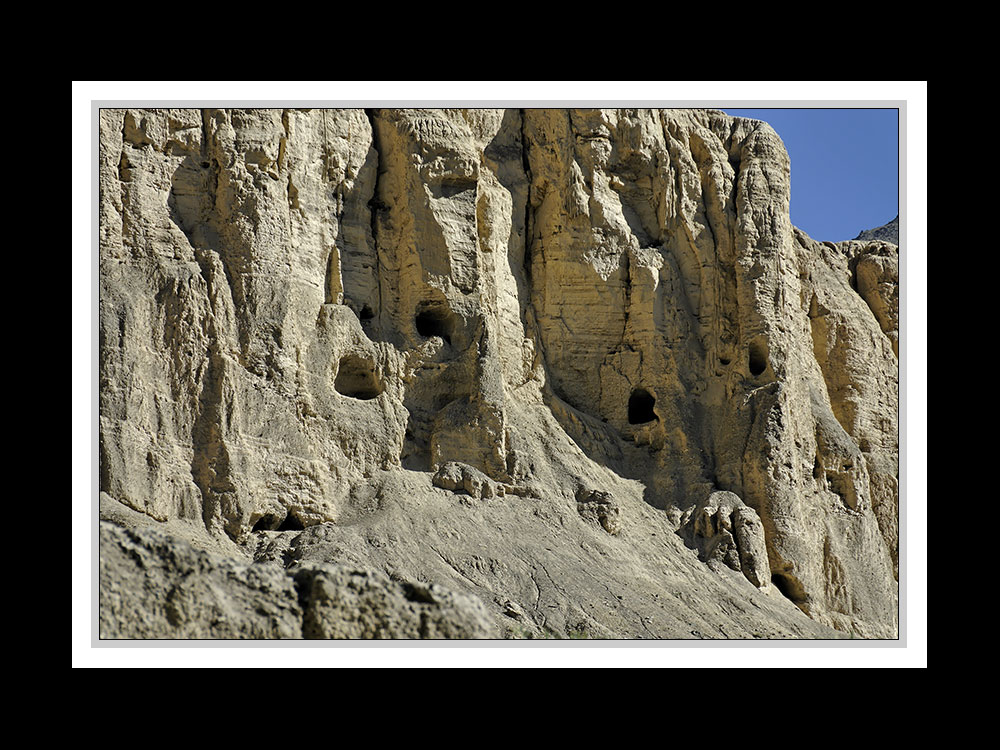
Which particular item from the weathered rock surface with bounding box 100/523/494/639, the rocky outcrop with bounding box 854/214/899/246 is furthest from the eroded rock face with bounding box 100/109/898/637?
the weathered rock surface with bounding box 100/523/494/639

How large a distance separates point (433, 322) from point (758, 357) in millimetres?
7585

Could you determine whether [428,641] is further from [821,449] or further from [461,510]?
[821,449]

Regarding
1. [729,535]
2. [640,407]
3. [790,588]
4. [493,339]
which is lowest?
[790,588]

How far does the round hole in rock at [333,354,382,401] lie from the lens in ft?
96.1

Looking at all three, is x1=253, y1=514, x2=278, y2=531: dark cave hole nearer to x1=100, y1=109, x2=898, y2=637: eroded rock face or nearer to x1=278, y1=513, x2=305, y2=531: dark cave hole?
x1=100, y1=109, x2=898, y2=637: eroded rock face

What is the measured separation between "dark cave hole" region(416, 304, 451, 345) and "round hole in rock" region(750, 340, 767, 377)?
7.20m

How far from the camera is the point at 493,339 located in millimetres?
30250

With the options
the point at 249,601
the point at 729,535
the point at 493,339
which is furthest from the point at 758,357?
the point at 249,601

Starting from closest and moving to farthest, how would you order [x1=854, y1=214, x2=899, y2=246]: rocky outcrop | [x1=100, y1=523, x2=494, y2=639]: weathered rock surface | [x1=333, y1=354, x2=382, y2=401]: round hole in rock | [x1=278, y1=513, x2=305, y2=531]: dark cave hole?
[x1=100, y1=523, x2=494, y2=639]: weathered rock surface
[x1=278, y1=513, x2=305, y2=531]: dark cave hole
[x1=333, y1=354, x2=382, y2=401]: round hole in rock
[x1=854, y1=214, x2=899, y2=246]: rocky outcrop

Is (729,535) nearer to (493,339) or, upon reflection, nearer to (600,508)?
(600,508)

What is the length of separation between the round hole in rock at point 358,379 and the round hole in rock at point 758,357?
883cm

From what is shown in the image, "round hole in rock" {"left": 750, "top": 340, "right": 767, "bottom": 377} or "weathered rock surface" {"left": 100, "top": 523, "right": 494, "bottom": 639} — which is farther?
"round hole in rock" {"left": 750, "top": 340, "right": 767, "bottom": 377}

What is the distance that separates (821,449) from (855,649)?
21708mm
